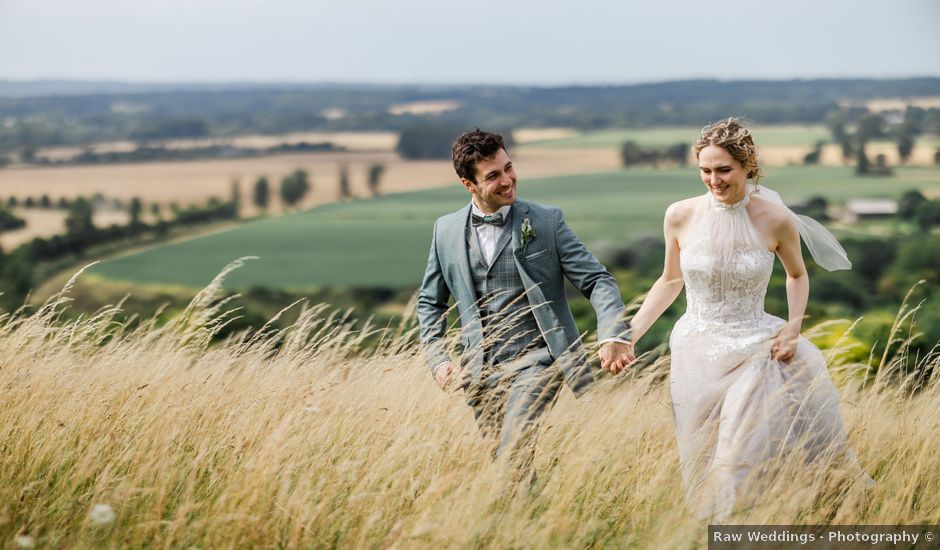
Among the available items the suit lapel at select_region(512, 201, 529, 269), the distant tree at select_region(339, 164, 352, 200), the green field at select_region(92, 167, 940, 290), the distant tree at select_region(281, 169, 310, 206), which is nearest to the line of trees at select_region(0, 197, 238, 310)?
the green field at select_region(92, 167, 940, 290)

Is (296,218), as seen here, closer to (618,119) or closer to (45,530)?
(618,119)

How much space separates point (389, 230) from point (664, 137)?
3107 centimetres

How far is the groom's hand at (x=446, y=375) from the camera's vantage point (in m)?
3.98

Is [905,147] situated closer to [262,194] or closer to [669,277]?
[262,194]

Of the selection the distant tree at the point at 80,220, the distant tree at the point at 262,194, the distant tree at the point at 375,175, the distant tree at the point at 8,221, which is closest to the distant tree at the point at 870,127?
the distant tree at the point at 375,175

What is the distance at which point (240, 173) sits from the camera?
273 feet

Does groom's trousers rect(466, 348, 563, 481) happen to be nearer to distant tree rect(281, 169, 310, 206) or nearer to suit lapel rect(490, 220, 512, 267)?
suit lapel rect(490, 220, 512, 267)

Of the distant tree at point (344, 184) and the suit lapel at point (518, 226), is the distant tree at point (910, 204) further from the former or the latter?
the suit lapel at point (518, 226)

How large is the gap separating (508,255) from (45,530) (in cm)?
201

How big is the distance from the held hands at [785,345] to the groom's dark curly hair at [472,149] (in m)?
1.33

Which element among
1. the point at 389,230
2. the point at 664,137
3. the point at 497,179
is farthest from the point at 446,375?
the point at 664,137

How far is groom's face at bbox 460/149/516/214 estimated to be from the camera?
3.86 m

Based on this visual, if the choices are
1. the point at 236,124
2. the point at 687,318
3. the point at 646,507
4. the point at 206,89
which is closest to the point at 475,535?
the point at 646,507

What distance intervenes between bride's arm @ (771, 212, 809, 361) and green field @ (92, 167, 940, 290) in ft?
203
